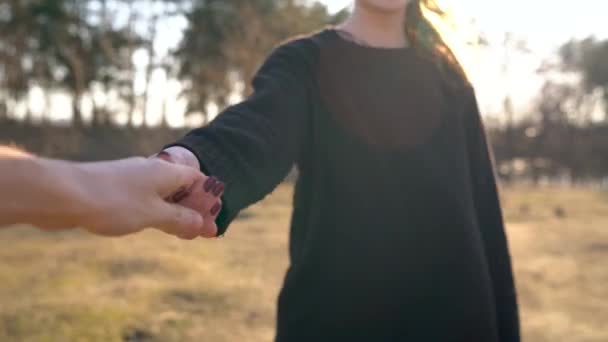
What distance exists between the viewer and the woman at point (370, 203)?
130cm

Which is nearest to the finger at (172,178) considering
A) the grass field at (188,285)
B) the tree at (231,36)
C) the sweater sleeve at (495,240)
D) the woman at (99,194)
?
the woman at (99,194)

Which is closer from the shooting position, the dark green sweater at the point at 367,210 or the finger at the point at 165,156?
the finger at the point at 165,156

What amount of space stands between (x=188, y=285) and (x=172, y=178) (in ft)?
14.7

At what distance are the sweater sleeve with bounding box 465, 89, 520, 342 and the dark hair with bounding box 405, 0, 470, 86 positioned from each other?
128mm

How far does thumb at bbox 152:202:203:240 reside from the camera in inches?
33.6

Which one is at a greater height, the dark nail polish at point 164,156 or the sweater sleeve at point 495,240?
the dark nail polish at point 164,156

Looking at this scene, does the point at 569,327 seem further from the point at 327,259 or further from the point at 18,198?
the point at 18,198

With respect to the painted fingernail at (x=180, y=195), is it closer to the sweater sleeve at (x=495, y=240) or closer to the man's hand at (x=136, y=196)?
the man's hand at (x=136, y=196)

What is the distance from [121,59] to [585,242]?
1459 cm

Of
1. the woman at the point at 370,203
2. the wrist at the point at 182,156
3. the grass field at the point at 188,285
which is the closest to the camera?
the wrist at the point at 182,156

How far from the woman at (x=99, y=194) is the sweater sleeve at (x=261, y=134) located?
3.9 inches

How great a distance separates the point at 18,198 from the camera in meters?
0.66

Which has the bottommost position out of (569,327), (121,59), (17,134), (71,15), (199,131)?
(17,134)

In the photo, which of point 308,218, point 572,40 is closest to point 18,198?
point 308,218
